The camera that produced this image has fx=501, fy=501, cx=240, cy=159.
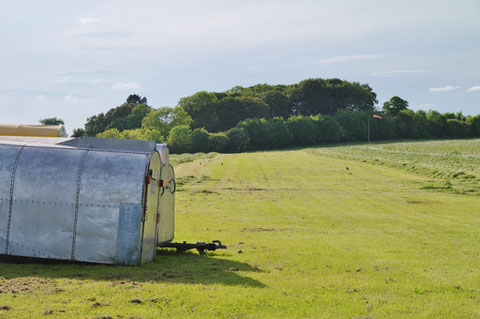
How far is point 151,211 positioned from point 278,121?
131 m

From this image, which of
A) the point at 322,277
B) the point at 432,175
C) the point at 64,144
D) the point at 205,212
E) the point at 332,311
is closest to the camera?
the point at 332,311

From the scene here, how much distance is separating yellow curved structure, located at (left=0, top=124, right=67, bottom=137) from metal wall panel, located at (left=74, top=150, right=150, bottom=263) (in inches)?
176

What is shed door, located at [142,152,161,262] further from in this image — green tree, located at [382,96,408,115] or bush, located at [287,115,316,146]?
green tree, located at [382,96,408,115]

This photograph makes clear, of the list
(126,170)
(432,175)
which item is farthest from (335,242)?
(432,175)

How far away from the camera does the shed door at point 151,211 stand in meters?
13.9

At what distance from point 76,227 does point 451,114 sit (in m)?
169

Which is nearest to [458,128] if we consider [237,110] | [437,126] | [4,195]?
[437,126]

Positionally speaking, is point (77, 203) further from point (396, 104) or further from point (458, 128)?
point (396, 104)

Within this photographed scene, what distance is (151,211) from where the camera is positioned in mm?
14328

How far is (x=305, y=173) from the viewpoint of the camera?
60.6m

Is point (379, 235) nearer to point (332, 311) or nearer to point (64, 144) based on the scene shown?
point (332, 311)

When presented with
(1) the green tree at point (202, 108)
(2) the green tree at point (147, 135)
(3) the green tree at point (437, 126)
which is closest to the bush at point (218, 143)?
(2) the green tree at point (147, 135)

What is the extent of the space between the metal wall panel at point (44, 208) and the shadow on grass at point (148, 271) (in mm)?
477

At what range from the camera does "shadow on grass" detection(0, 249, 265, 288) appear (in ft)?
39.8
